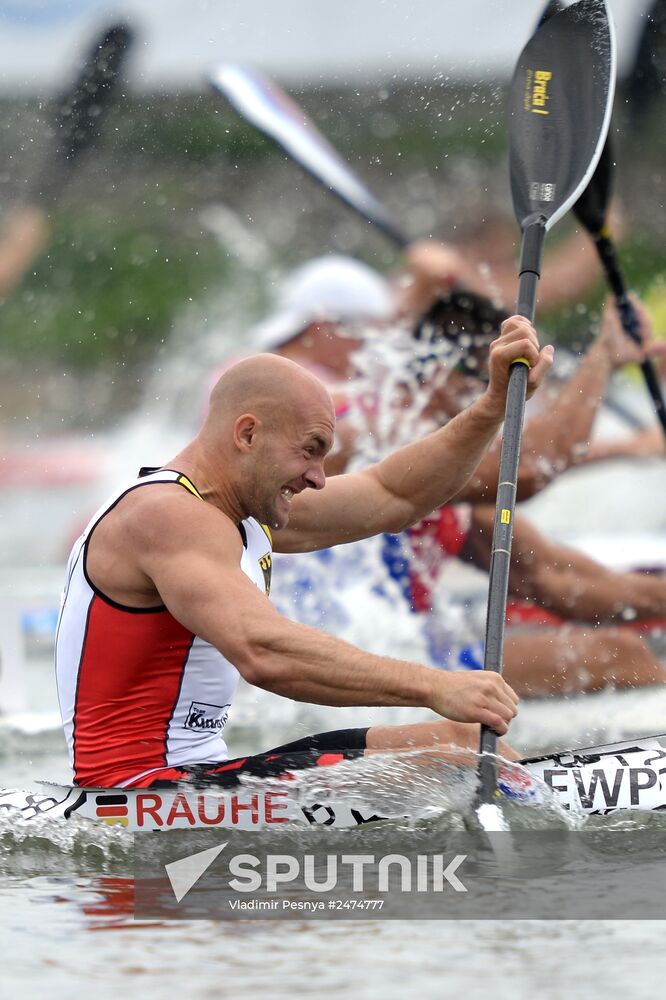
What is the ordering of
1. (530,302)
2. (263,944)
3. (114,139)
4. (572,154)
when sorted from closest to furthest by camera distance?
(263,944), (530,302), (572,154), (114,139)

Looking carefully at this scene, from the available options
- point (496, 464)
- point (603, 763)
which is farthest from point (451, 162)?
point (603, 763)

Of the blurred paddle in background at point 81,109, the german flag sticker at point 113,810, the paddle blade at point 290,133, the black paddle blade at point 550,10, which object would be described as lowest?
the german flag sticker at point 113,810

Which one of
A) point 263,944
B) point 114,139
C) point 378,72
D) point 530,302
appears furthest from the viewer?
point 378,72

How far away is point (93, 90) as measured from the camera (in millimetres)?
7133

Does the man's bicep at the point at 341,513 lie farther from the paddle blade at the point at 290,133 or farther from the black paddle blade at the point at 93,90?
the black paddle blade at the point at 93,90

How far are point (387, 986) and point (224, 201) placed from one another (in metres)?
21.5

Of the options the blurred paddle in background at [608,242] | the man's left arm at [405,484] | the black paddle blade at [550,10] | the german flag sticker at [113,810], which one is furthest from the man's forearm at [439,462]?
the blurred paddle in background at [608,242]

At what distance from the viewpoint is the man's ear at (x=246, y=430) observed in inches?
116

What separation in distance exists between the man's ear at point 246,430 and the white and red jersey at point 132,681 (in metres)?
0.14

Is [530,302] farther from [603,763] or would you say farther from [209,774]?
[209,774]

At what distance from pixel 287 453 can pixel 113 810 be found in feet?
2.76

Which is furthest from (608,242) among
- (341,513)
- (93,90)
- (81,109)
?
(81,109)

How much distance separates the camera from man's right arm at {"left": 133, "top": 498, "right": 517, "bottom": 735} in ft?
8.89

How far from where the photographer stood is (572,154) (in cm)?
413
